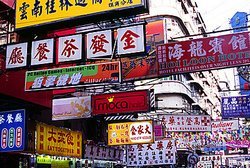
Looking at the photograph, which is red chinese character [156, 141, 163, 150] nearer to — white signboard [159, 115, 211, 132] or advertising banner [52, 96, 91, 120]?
white signboard [159, 115, 211, 132]

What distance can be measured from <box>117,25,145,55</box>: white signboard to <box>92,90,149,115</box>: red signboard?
344cm

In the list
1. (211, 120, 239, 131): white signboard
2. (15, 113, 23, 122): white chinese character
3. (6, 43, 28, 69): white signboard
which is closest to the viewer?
(15, 113, 23, 122): white chinese character

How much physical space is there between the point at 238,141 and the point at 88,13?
59.8 feet

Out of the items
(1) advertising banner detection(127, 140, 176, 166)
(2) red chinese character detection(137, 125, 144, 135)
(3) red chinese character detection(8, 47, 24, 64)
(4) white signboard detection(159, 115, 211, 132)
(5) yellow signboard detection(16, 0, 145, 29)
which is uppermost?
(5) yellow signboard detection(16, 0, 145, 29)

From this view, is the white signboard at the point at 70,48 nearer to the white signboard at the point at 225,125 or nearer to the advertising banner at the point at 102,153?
the advertising banner at the point at 102,153

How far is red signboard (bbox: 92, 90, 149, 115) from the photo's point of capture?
12.0 metres

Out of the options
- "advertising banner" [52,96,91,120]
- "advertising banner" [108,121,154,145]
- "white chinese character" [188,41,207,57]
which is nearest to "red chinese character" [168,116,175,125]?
"advertising banner" [108,121,154,145]

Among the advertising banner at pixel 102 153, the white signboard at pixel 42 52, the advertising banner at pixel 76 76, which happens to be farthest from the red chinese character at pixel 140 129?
the white signboard at pixel 42 52

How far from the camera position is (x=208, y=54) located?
9844mm

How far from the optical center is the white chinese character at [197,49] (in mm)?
9863

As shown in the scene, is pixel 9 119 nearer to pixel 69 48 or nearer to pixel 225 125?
pixel 69 48

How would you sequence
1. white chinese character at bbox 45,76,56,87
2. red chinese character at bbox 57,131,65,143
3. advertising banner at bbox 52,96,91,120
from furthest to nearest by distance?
advertising banner at bbox 52,96,91,120 < red chinese character at bbox 57,131,65,143 < white chinese character at bbox 45,76,56,87

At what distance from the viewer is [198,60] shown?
9.82 metres

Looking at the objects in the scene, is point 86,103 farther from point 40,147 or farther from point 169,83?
point 169,83
